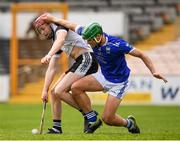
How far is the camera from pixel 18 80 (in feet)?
107

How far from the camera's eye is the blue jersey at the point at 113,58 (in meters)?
14.3

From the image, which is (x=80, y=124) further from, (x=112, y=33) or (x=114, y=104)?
(x=112, y=33)

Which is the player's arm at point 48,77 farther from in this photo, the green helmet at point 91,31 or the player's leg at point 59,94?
the green helmet at point 91,31

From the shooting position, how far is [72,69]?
1480cm

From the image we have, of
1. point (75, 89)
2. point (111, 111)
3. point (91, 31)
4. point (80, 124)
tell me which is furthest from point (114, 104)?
point (80, 124)

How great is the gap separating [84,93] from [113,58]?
81 cm

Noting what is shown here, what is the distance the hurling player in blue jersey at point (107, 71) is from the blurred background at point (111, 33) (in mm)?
14939

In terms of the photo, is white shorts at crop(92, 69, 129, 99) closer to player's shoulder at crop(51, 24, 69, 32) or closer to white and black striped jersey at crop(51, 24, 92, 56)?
white and black striped jersey at crop(51, 24, 92, 56)

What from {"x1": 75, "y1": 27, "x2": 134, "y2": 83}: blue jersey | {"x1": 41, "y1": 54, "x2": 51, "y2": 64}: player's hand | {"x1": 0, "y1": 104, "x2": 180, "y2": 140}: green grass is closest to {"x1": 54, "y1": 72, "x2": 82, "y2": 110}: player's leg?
{"x1": 75, "y1": 27, "x2": 134, "y2": 83}: blue jersey

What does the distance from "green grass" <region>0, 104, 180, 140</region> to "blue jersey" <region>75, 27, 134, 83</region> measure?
1.00 metres

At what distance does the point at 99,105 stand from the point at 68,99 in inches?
564

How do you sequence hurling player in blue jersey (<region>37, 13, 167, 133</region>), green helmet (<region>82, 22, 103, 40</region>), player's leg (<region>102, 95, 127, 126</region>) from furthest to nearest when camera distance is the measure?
player's leg (<region>102, 95, 127, 126</region>)
hurling player in blue jersey (<region>37, 13, 167, 133</region>)
green helmet (<region>82, 22, 103, 40</region>)

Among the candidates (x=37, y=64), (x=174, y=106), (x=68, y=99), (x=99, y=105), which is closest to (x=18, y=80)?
(x=37, y=64)

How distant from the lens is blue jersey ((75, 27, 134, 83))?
14.3m
